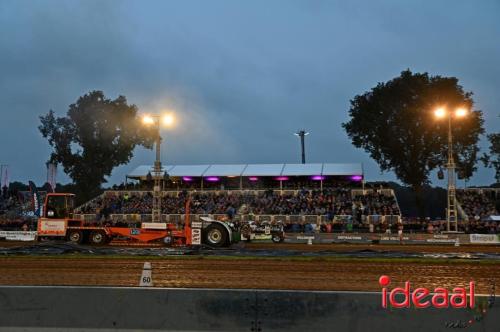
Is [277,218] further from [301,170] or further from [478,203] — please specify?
[478,203]

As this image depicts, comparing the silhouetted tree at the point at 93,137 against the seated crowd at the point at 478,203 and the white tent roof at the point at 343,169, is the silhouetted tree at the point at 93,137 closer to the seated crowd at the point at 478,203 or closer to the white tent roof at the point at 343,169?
the white tent roof at the point at 343,169

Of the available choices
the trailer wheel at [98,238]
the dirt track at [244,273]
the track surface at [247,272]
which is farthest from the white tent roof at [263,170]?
the dirt track at [244,273]

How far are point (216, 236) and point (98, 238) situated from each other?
6.45 m

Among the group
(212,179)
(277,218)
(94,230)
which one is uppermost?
(212,179)

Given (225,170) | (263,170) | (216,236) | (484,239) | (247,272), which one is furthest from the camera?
(225,170)

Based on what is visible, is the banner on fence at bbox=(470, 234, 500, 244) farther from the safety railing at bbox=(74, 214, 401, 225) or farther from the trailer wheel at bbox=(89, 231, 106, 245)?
the trailer wheel at bbox=(89, 231, 106, 245)

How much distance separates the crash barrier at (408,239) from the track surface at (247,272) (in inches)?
481

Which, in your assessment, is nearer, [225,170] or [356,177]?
[356,177]

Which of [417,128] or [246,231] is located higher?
[417,128]

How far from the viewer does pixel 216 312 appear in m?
5.30

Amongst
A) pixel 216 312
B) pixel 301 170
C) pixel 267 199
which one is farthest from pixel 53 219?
pixel 301 170

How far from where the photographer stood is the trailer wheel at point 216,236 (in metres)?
21.8

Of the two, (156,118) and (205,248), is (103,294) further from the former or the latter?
(156,118)

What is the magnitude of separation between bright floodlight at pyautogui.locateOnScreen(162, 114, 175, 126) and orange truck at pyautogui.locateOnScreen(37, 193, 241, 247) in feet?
22.2
